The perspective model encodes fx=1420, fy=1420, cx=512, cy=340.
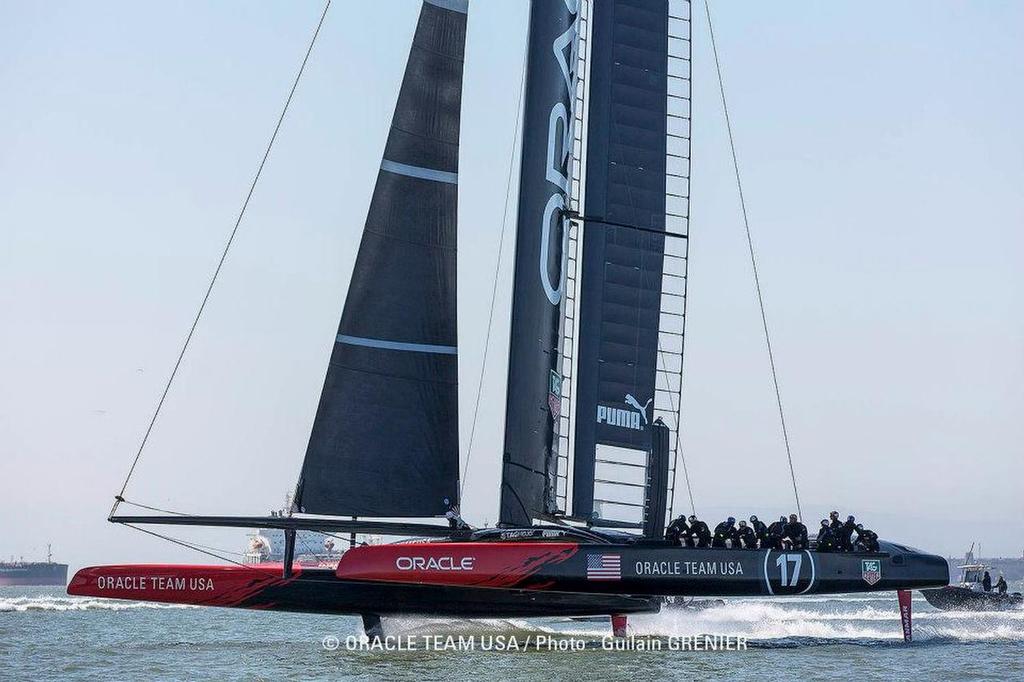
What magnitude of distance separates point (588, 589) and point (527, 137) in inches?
266

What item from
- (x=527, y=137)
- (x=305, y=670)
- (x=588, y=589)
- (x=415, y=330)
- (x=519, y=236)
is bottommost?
(x=305, y=670)

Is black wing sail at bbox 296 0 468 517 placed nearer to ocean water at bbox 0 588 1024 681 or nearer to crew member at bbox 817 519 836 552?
ocean water at bbox 0 588 1024 681

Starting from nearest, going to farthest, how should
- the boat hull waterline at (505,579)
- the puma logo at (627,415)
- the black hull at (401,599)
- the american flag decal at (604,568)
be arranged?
the boat hull waterline at (505,579)
the american flag decal at (604,568)
the black hull at (401,599)
the puma logo at (627,415)

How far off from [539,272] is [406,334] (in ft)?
7.48

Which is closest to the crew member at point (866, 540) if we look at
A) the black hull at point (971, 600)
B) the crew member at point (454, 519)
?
the crew member at point (454, 519)

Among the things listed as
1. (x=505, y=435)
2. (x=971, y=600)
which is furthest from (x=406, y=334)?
(x=971, y=600)

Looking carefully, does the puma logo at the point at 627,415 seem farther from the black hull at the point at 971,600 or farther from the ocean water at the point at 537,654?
the black hull at the point at 971,600

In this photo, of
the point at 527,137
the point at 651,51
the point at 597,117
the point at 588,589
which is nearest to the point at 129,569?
the point at 588,589

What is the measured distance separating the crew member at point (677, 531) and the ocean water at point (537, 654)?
1710 mm

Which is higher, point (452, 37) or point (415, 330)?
point (452, 37)

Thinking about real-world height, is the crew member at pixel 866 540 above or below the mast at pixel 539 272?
below

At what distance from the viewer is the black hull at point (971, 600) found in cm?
3600

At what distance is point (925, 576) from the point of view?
830 inches

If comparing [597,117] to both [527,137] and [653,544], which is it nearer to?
[527,137]
